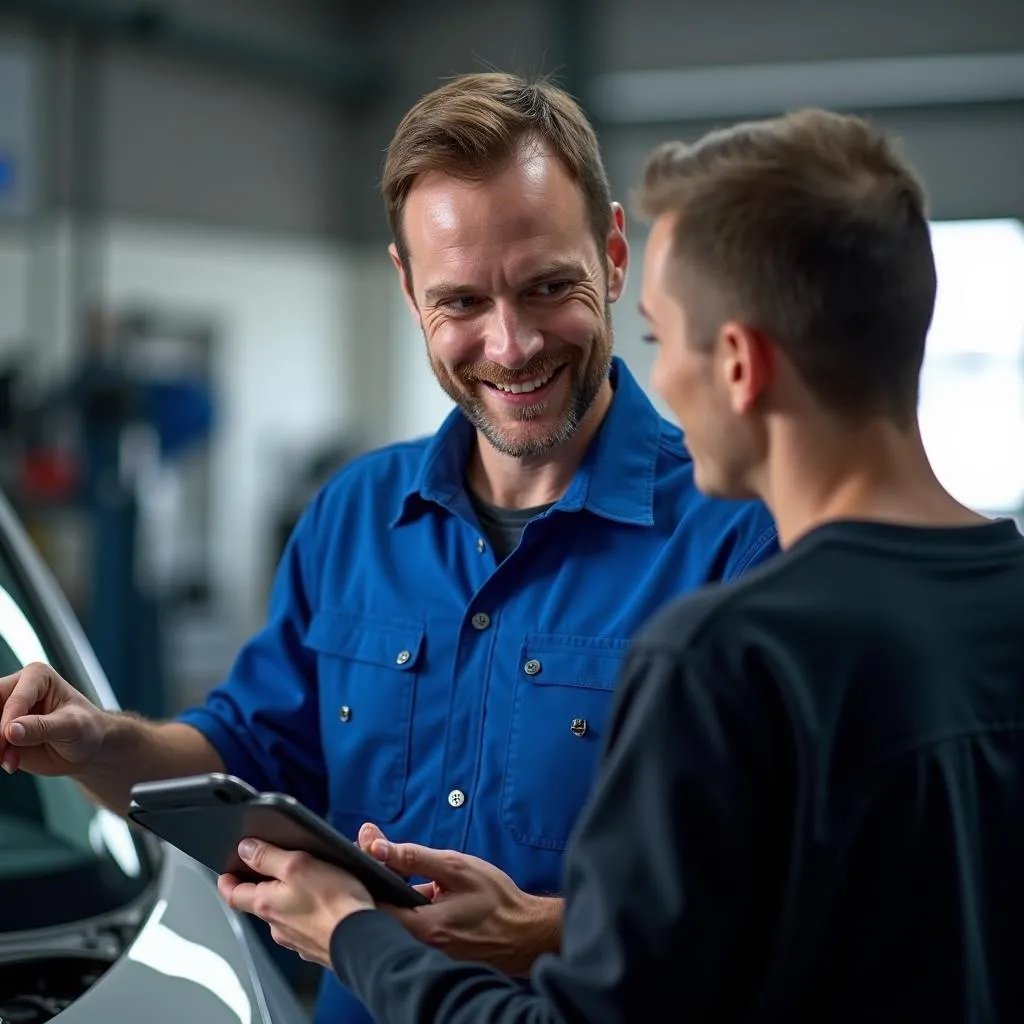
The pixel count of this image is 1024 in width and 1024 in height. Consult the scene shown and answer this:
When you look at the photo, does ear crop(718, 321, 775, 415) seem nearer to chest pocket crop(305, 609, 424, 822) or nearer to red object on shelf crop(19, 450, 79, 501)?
chest pocket crop(305, 609, 424, 822)

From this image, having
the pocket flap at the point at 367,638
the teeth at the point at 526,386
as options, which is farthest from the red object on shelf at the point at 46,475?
the teeth at the point at 526,386

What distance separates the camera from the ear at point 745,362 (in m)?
0.93

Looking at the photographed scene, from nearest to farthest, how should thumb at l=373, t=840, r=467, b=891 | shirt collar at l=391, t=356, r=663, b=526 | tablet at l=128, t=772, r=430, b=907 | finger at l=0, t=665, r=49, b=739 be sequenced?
1. tablet at l=128, t=772, r=430, b=907
2. thumb at l=373, t=840, r=467, b=891
3. finger at l=0, t=665, r=49, b=739
4. shirt collar at l=391, t=356, r=663, b=526

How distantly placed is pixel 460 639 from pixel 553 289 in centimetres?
38

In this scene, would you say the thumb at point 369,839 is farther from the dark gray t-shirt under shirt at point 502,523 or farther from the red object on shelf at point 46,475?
the red object on shelf at point 46,475

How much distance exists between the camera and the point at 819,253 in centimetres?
91

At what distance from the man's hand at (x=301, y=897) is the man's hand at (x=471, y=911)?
63 mm

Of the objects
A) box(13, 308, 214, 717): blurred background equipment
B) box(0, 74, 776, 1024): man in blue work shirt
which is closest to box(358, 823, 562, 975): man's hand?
box(0, 74, 776, 1024): man in blue work shirt

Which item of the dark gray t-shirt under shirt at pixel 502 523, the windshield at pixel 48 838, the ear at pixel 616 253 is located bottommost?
the windshield at pixel 48 838

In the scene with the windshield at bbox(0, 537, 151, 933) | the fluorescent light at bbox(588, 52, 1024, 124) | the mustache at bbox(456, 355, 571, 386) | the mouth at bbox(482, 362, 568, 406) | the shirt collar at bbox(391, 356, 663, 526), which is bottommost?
the windshield at bbox(0, 537, 151, 933)

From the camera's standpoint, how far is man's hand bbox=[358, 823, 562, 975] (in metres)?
1.15

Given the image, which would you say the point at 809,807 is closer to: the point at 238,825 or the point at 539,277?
the point at 238,825

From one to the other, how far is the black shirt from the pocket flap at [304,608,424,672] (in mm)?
662

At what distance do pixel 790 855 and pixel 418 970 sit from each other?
275 mm
